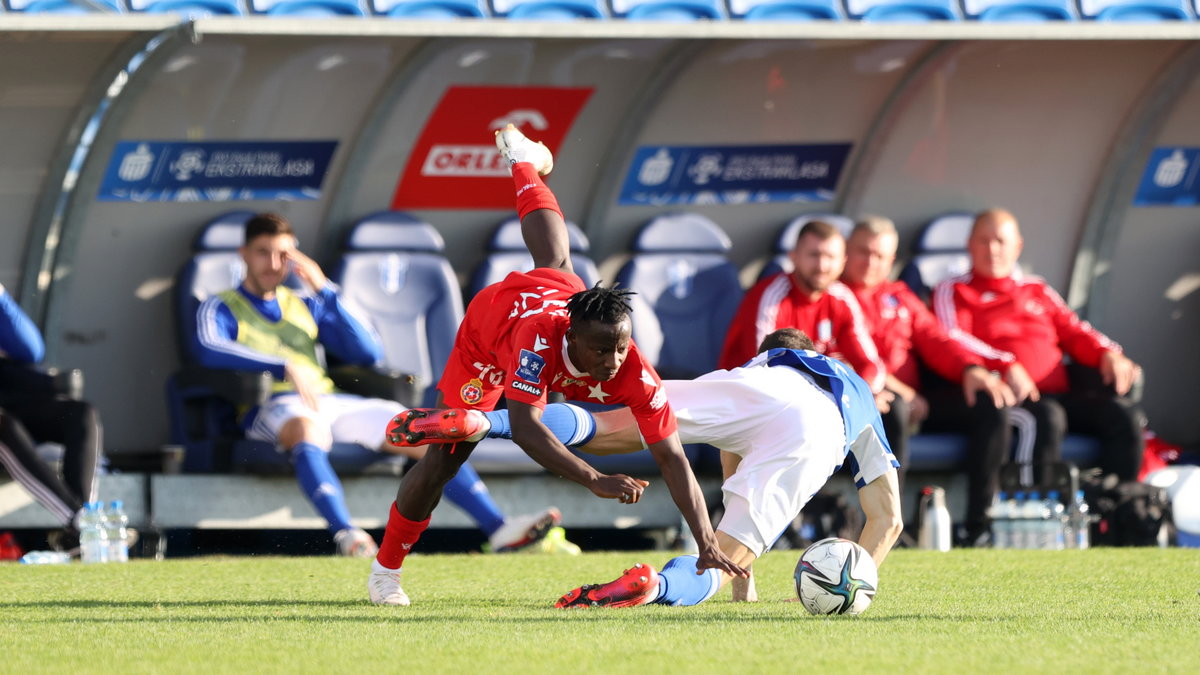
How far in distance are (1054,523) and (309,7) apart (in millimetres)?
4232

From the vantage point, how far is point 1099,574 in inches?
253

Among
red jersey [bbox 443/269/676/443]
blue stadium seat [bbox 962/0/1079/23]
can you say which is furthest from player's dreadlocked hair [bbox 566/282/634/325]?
blue stadium seat [bbox 962/0/1079/23]

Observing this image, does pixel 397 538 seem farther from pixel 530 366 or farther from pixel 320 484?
pixel 320 484

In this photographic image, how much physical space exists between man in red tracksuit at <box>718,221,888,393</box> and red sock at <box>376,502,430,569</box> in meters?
3.41

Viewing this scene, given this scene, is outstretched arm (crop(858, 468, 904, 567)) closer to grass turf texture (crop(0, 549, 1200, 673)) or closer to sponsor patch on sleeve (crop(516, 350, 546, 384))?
grass turf texture (crop(0, 549, 1200, 673))

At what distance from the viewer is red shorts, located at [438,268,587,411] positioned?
5266mm

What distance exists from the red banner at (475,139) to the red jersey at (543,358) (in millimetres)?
4037

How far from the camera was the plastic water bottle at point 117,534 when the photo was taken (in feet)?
24.9

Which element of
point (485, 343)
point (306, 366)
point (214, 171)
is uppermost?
point (214, 171)

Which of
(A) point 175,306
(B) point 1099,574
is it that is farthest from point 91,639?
(A) point 175,306

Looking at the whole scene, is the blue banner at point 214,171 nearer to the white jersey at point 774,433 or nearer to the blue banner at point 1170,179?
the white jersey at point 774,433

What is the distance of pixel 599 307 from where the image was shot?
15.5 ft

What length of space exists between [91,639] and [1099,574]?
143 inches

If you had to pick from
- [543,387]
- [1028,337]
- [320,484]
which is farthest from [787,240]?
[543,387]
